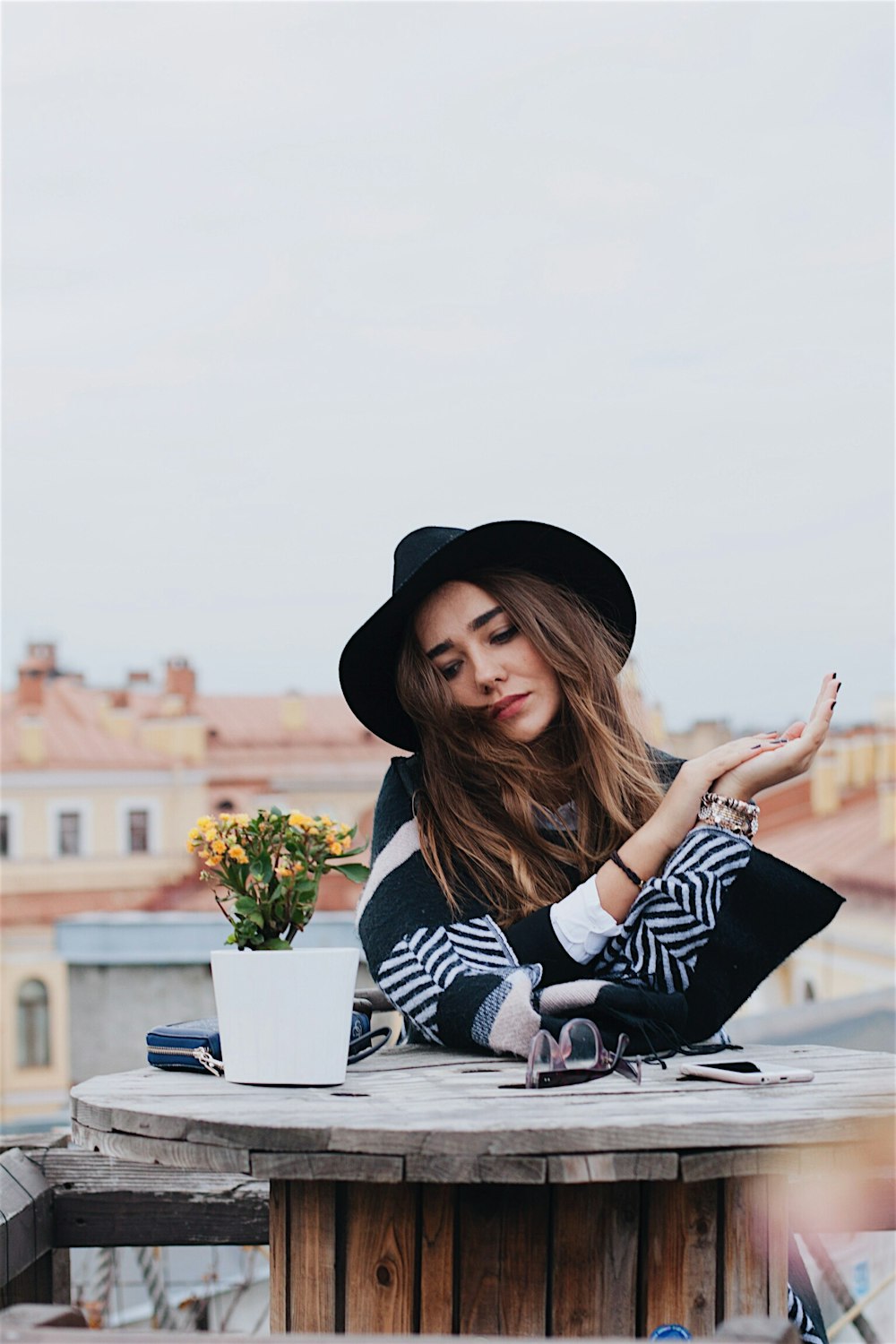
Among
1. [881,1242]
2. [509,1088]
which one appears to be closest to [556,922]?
[509,1088]

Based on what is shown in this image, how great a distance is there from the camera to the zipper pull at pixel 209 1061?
6.41 ft

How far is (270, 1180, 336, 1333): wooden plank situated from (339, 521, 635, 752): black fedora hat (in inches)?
42.3

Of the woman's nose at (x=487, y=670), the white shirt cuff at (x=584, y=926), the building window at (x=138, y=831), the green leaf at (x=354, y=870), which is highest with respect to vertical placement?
the woman's nose at (x=487, y=670)

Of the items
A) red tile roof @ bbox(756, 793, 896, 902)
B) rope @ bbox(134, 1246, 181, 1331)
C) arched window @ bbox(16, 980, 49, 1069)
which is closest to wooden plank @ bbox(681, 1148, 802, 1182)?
rope @ bbox(134, 1246, 181, 1331)

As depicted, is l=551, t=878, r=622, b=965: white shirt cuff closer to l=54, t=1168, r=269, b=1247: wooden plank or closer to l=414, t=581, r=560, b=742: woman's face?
l=414, t=581, r=560, b=742: woman's face

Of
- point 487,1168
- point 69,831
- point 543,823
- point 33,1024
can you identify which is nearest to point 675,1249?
point 487,1168

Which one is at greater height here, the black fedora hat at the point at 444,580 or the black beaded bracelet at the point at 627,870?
the black fedora hat at the point at 444,580

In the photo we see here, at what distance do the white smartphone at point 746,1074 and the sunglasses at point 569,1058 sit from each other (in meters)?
0.07

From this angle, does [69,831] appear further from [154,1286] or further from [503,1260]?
[503,1260]

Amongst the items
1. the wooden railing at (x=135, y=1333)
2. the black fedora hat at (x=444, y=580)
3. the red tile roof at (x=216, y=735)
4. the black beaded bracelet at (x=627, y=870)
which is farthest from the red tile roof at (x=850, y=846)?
the wooden railing at (x=135, y=1333)

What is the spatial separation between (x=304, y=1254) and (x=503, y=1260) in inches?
9.3

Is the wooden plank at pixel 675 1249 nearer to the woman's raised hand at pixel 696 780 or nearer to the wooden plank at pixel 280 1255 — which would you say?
the wooden plank at pixel 280 1255

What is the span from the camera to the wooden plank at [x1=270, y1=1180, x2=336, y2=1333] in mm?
1701

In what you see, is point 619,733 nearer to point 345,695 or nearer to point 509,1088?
point 345,695
